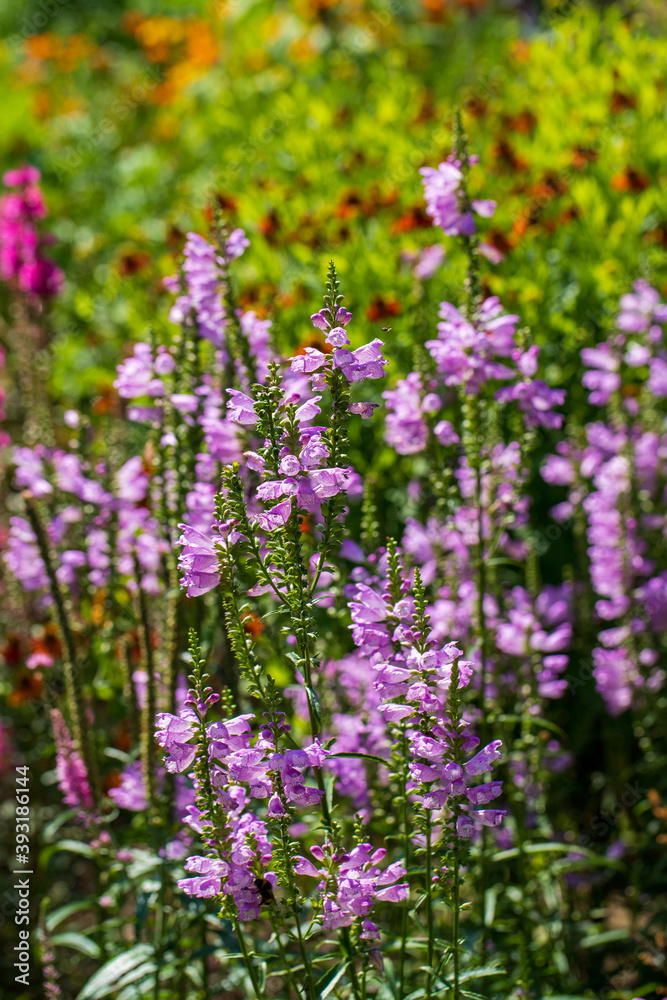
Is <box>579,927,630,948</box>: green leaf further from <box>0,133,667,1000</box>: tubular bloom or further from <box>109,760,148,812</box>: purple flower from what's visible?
<box>109,760,148,812</box>: purple flower

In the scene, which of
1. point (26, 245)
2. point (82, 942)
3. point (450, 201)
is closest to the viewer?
point (450, 201)

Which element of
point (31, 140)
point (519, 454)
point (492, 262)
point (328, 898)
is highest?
point (31, 140)

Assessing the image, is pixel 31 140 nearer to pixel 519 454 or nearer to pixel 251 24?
pixel 251 24

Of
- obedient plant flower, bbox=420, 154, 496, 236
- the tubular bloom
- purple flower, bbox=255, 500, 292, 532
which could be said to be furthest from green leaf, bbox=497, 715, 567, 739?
obedient plant flower, bbox=420, 154, 496, 236

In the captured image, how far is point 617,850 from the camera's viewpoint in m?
3.11

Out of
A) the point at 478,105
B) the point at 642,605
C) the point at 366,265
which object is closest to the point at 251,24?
the point at 478,105

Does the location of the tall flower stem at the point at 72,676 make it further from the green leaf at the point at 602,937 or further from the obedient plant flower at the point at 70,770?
the green leaf at the point at 602,937

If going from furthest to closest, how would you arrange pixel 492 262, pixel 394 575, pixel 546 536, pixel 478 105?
1. pixel 478 105
2. pixel 492 262
3. pixel 546 536
4. pixel 394 575

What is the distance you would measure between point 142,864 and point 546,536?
85.1 inches

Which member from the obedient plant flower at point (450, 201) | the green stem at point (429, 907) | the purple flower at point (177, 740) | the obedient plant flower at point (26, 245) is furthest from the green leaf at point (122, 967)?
the obedient plant flower at point (26, 245)

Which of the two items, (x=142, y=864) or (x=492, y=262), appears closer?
(x=142, y=864)

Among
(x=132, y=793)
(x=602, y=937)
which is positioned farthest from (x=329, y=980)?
(x=602, y=937)

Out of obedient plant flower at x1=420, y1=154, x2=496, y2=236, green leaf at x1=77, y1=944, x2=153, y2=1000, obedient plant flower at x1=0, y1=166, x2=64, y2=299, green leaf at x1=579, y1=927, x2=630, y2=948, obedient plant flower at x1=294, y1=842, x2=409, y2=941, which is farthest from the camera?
obedient plant flower at x1=0, y1=166, x2=64, y2=299

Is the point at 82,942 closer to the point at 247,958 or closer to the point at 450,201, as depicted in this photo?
the point at 247,958
